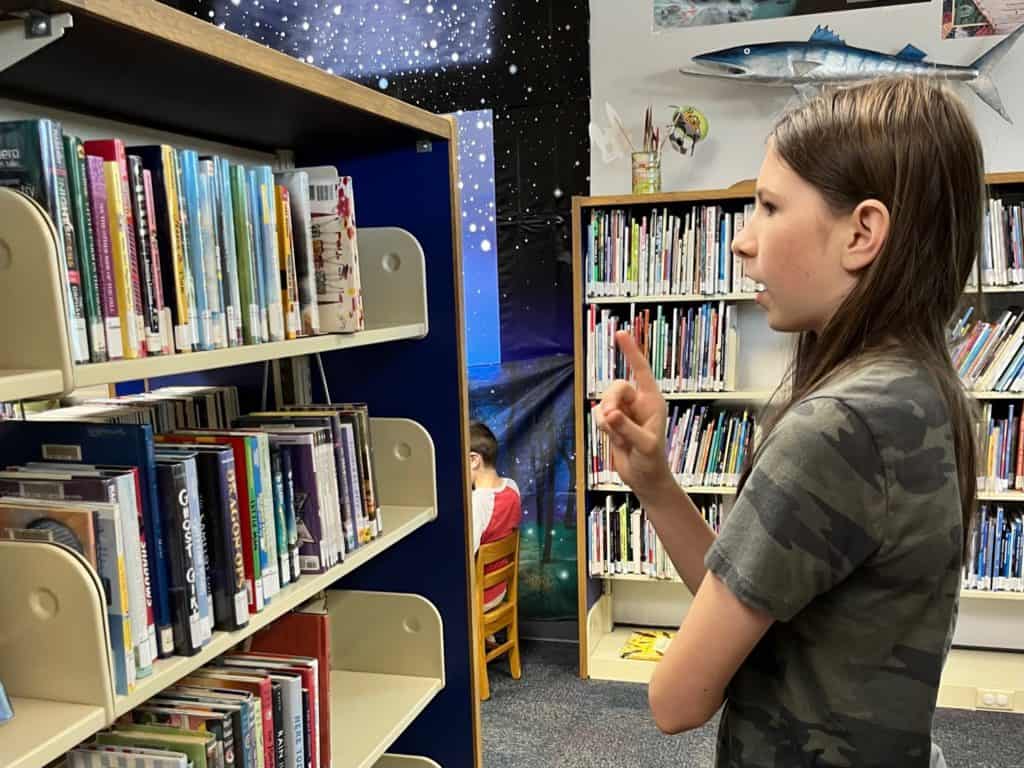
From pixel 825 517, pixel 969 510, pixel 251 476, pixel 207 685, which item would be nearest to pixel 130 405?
pixel 251 476

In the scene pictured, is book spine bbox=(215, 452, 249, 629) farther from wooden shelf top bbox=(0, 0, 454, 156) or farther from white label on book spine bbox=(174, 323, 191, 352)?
wooden shelf top bbox=(0, 0, 454, 156)

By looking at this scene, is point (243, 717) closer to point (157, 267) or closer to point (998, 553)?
point (157, 267)

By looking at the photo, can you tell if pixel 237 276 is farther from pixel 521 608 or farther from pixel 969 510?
pixel 521 608

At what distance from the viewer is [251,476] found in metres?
1.10

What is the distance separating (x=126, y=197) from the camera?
90 cm

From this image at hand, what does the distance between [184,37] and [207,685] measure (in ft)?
2.68

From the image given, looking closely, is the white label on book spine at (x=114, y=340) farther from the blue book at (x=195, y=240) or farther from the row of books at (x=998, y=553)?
the row of books at (x=998, y=553)

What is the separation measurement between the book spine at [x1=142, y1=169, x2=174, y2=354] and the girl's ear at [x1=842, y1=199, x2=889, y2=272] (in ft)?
2.51

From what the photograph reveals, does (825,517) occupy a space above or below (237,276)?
below

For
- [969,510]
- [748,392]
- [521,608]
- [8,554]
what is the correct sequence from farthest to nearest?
[521,608]
[748,392]
[969,510]
[8,554]

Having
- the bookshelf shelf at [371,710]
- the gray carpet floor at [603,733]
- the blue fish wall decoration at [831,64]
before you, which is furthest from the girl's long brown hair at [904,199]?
the blue fish wall decoration at [831,64]

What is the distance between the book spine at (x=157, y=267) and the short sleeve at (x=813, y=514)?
2.24 ft

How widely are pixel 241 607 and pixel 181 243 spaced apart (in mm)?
458

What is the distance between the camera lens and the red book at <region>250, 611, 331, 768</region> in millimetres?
1245
